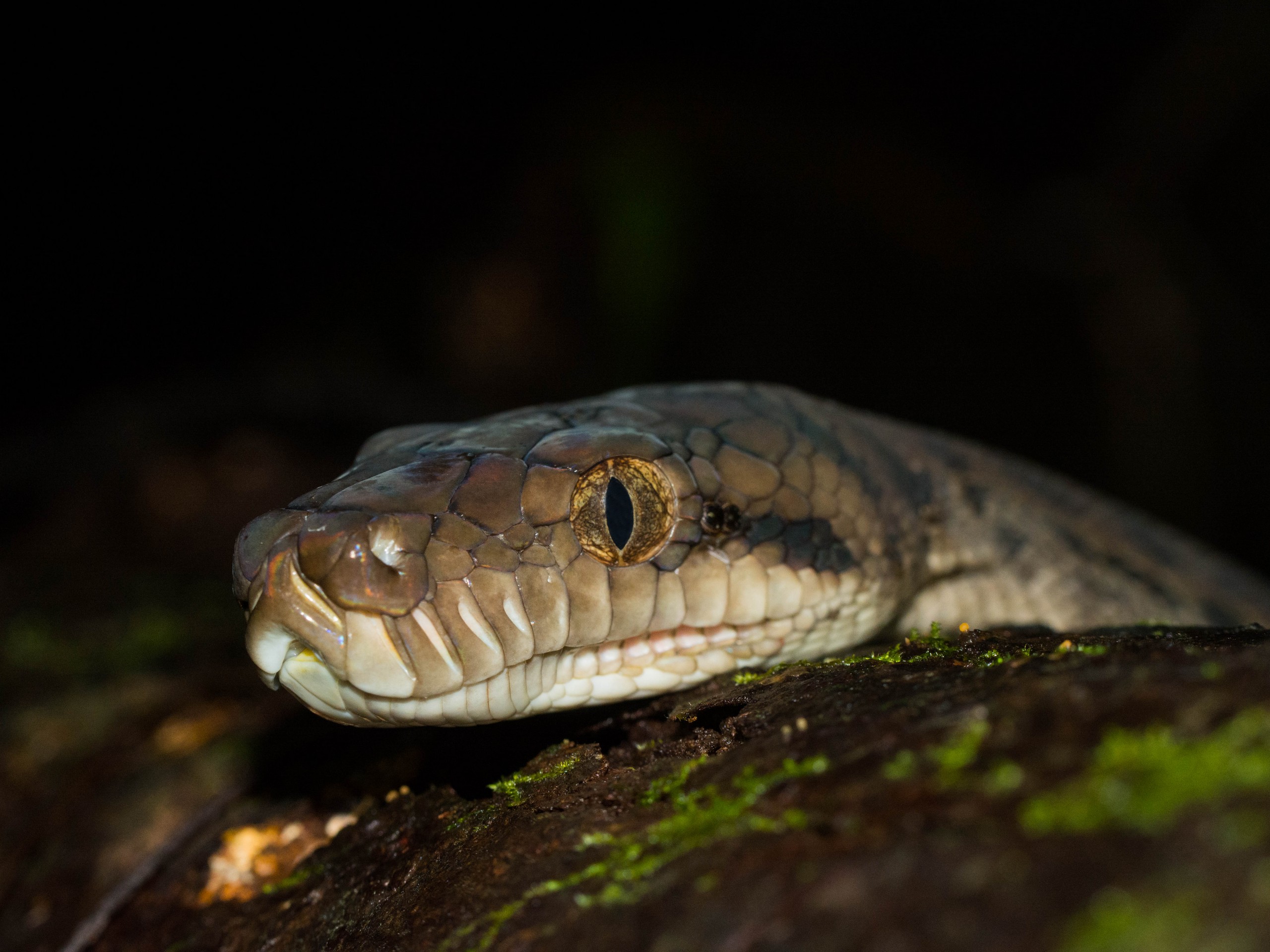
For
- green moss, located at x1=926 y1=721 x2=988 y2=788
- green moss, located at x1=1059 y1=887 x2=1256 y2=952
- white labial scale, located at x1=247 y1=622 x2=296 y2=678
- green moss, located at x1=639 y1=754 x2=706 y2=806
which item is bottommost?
green moss, located at x1=639 y1=754 x2=706 y2=806

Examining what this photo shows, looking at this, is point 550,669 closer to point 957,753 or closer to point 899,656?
point 899,656

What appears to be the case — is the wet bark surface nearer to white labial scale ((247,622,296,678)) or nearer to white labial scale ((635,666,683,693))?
white labial scale ((635,666,683,693))

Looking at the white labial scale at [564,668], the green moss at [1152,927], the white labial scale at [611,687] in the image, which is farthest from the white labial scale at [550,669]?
Answer: the green moss at [1152,927]

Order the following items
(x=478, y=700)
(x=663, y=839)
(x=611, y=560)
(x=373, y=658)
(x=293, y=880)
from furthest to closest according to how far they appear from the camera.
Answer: (x=293, y=880), (x=611, y=560), (x=478, y=700), (x=373, y=658), (x=663, y=839)

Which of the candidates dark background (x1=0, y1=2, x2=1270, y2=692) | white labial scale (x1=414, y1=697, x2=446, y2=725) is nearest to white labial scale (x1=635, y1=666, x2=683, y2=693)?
white labial scale (x1=414, y1=697, x2=446, y2=725)

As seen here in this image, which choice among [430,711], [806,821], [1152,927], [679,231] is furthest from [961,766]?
[679,231]

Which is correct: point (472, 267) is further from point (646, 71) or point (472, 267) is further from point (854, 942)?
point (854, 942)
